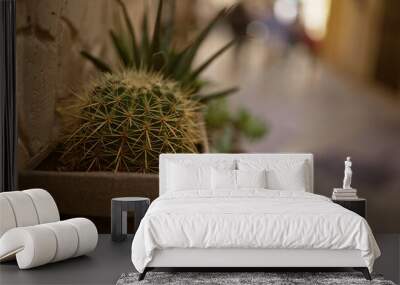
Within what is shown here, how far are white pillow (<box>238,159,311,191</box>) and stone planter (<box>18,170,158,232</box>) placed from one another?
1023 millimetres

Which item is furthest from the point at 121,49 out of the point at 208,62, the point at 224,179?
the point at 224,179

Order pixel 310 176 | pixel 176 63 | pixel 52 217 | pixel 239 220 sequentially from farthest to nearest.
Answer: pixel 176 63, pixel 310 176, pixel 52 217, pixel 239 220

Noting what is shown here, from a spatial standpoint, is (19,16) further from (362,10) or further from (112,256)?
(362,10)

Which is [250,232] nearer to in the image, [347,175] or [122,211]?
[122,211]

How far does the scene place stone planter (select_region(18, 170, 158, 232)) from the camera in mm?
6613

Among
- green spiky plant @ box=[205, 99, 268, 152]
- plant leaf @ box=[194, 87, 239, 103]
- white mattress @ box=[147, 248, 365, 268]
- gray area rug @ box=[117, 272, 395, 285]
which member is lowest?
gray area rug @ box=[117, 272, 395, 285]

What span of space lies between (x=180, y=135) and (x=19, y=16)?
2.01 meters

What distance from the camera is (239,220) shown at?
4.50 meters

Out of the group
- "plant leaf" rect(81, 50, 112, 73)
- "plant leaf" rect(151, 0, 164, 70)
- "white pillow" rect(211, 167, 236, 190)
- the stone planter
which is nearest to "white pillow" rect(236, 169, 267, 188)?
"white pillow" rect(211, 167, 236, 190)

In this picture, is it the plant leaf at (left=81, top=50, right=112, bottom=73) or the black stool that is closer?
the black stool

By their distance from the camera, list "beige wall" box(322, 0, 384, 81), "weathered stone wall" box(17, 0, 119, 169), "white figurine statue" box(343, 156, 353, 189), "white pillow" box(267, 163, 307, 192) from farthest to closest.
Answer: "weathered stone wall" box(17, 0, 119, 169) < "beige wall" box(322, 0, 384, 81) < "white figurine statue" box(343, 156, 353, 189) < "white pillow" box(267, 163, 307, 192)

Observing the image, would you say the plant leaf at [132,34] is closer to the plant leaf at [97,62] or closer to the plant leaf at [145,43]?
the plant leaf at [145,43]

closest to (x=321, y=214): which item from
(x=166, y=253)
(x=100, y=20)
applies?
(x=166, y=253)

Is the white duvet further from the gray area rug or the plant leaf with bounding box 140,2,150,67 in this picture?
the plant leaf with bounding box 140,2,150,67
